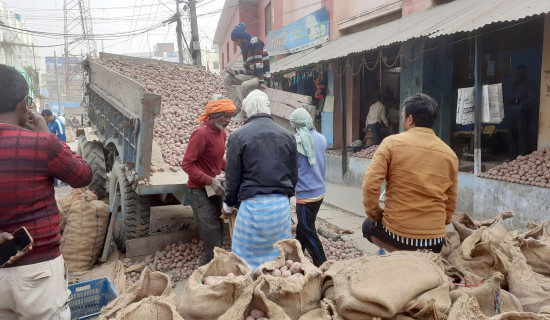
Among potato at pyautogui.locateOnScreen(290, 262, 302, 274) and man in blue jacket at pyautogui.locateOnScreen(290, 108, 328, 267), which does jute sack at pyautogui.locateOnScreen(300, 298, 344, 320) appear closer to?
potato at pyautogui.locateOnScreen(290, 262, 302, 274)

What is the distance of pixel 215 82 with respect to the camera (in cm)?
668

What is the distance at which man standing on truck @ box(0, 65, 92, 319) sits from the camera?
188cm

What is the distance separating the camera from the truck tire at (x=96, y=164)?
21.3 ft

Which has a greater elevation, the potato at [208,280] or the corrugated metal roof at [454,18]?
the corrugated metal roof at [454,18]

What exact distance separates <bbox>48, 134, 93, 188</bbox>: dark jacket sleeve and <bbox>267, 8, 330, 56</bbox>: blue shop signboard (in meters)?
10.8

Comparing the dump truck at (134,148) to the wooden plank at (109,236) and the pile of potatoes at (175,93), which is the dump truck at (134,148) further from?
the pile of potatoes at (175,93)

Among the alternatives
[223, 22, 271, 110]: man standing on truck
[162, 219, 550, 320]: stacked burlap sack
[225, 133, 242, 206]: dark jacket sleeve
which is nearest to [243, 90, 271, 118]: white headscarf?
[225, 133, 242, 206]: dark jacket sleeve

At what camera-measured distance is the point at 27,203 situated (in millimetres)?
1937

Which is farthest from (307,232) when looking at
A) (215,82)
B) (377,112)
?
(377,112)

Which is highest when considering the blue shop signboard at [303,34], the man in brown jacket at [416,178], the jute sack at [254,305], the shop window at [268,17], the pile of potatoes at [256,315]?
the shop window at [268,17]

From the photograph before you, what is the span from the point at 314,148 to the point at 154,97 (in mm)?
1680

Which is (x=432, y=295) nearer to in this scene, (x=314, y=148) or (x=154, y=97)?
(x=314, y=148)

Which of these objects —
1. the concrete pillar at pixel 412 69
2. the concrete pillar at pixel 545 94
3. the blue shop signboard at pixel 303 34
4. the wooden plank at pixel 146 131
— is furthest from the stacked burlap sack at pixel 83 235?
the blue shop signboard at pixel 303 34

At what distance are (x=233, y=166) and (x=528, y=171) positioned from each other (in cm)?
500
